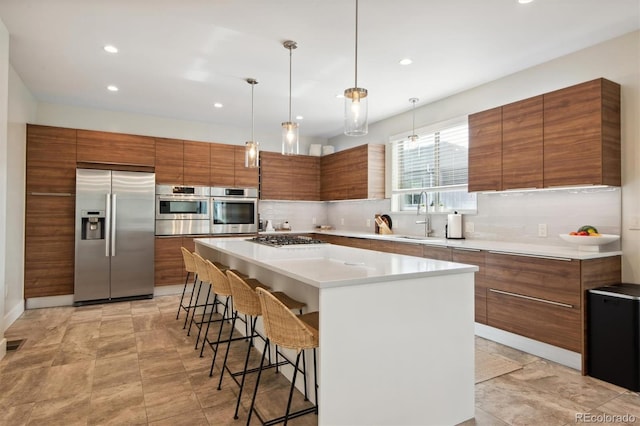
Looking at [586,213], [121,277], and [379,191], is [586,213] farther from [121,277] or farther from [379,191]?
[121,277]

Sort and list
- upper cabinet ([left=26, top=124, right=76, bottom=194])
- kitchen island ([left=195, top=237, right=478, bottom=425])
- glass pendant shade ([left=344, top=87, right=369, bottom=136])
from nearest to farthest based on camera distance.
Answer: kitchen island ([left=195, top=237, right=478, bottom=425]) < glass pendant shade ([left=344, top=87, right=369, bottom=136]) < upper cabinet ([left=26, top=124, right=76, bottom=194])

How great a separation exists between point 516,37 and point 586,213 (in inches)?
65.0

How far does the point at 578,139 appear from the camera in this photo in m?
2.98

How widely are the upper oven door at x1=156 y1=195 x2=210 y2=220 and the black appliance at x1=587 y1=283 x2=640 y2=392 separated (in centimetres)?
478

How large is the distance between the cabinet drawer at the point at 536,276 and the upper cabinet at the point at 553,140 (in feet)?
2.32

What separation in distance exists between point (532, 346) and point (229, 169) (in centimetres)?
461

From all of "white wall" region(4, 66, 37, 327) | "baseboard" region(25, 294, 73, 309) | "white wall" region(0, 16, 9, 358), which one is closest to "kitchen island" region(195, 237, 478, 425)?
"white wall" region(0, 16, 9, 358)

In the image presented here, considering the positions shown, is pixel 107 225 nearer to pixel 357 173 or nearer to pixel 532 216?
pixel 357 173

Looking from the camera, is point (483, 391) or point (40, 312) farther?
point (40, 312)

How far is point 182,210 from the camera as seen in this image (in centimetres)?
537

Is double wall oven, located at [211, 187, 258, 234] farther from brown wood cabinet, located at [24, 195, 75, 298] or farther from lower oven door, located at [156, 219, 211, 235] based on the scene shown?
brown wood cabinet, located at [24, 195, 75, 298]

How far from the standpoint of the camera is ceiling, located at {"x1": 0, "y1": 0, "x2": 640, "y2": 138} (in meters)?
2.65

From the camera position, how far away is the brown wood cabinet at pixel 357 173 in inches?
216

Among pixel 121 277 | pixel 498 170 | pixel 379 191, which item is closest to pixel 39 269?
pixel 121 277
